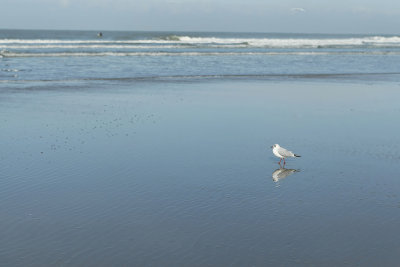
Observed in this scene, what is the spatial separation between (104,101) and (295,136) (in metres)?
9.67

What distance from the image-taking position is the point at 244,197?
9766mm

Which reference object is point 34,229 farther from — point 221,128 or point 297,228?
point 221,128

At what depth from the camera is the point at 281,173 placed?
11.6m

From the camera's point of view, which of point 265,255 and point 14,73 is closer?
point 265,255

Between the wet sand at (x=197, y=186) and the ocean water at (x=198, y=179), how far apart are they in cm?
3

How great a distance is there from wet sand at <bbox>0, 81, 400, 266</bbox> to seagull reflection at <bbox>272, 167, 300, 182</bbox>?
0.03 m

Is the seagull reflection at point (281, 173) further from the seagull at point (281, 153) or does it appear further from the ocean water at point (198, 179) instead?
the seagull at point (281, 153)

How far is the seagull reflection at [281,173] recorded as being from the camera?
11.2 m

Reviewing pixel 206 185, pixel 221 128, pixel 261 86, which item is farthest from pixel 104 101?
pixel 206 185

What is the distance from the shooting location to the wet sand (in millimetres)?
7480

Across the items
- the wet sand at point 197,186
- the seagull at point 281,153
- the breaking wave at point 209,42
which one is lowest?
the wet sand at point 197,186

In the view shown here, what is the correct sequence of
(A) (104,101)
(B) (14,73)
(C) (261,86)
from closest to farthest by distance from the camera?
(A) (104,101) < (C) (261,86) < (B) (14,73)

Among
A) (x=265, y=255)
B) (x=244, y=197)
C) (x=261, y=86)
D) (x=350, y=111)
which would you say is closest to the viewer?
(x=265, y=255)

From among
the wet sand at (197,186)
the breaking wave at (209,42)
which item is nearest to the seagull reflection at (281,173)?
the wet sand at (197,186)
